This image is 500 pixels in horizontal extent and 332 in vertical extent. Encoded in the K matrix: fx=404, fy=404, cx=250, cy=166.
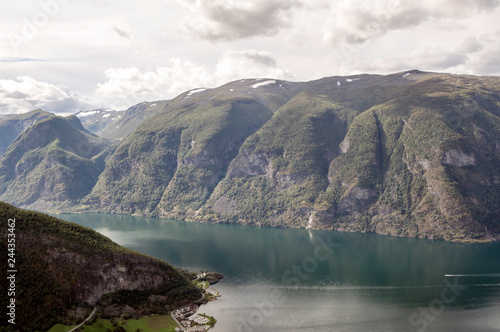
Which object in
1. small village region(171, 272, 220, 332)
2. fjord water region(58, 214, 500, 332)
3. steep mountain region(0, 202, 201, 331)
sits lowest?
small village region(171, 272, 220, 332)

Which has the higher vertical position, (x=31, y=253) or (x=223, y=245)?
(x=31, y=253)

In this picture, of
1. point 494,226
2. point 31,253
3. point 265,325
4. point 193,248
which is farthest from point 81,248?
point 494,226

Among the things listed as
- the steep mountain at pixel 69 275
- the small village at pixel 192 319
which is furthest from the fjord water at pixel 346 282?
the steep mountain at pixel 69 275

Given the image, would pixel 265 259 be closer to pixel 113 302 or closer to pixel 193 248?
pixel 193 248

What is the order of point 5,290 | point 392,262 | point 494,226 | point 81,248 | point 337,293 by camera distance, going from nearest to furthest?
point 5,290, point 81,248, point 337,293, point 392,262, point 494,226

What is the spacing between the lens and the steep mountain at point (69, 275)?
8319 centimetres

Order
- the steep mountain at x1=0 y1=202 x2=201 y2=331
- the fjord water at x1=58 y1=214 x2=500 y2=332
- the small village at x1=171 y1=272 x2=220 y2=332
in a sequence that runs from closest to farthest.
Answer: the steep mountain at x1=0 y1=202 x2=201 y2=331, the small village at x1=171 y1=272 x2=220 y2=332, the fjord water at x1=58 y1=214 x2=500 y2=332

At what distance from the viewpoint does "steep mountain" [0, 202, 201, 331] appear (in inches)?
3275

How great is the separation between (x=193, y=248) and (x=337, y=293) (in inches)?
3127

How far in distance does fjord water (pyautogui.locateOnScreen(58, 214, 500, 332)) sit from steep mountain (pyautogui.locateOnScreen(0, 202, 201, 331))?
1441 centimetres

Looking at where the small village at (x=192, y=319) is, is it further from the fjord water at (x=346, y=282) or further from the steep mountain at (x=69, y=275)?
the steep mountain at (x=69, y=275)

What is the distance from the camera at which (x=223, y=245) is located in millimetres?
186875

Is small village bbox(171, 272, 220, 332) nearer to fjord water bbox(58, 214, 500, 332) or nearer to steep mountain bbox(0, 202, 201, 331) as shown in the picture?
fjord water bbox(58, 214, 500, 332)

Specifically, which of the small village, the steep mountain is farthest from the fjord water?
the steep mountain
